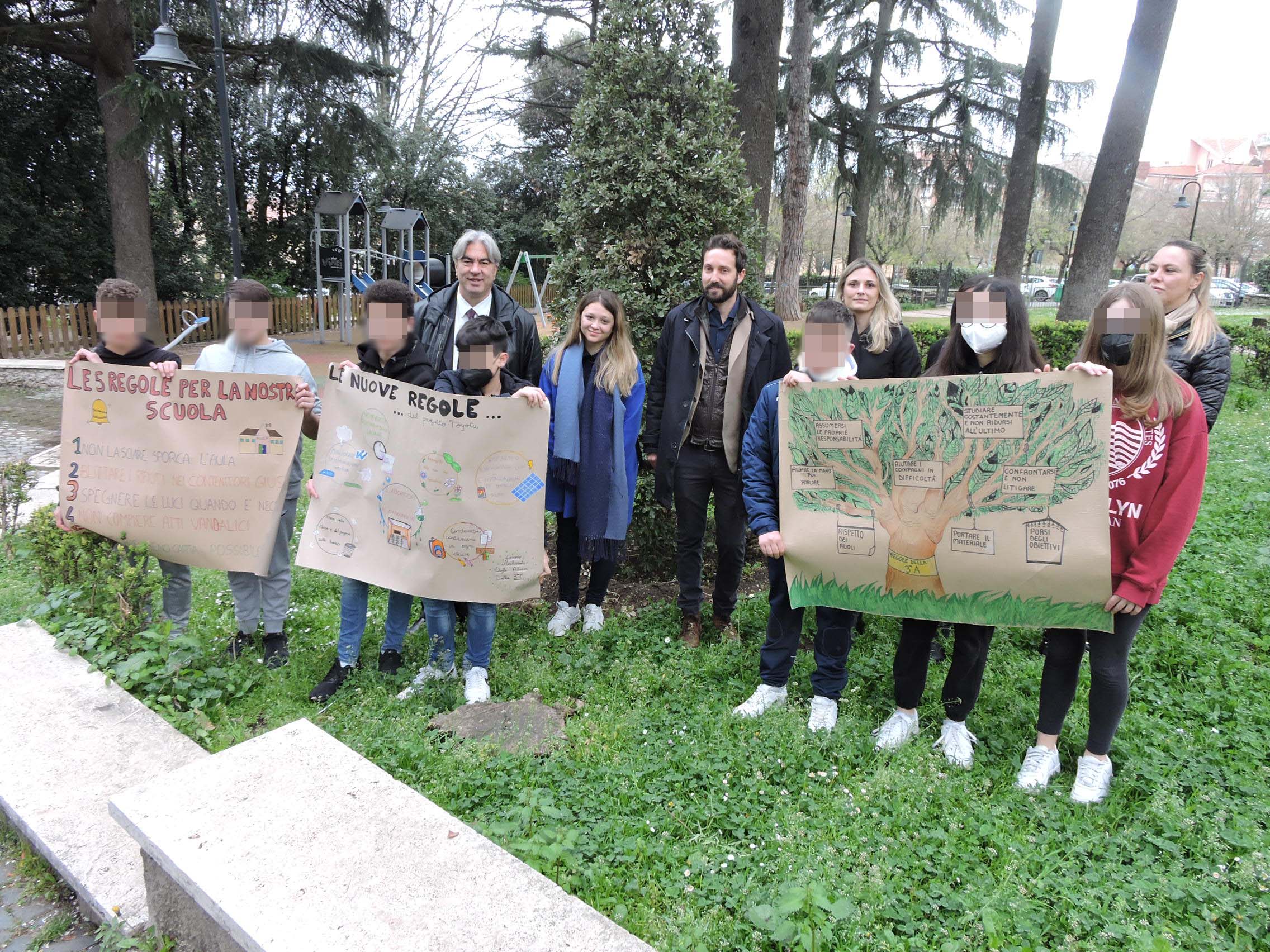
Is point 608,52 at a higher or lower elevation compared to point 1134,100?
lower

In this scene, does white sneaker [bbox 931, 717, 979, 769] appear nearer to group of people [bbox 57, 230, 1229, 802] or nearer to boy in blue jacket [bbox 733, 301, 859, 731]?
group of people [bbox 57, 230, 1229, 802]

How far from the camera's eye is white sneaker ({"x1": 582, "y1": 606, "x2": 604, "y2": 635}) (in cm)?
440

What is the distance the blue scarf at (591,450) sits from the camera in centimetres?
413

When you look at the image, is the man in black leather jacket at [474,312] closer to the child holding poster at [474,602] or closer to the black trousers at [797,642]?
the child holding poster at [474,602]

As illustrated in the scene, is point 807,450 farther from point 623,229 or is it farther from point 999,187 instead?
point 999,187

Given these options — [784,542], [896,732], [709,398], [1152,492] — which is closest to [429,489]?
[709,398]

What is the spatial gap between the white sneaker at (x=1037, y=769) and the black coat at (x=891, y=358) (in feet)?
6.05

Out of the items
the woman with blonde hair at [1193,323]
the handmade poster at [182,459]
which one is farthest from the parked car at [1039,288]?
the handmade poster at [182,459]

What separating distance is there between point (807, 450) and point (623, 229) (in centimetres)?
216

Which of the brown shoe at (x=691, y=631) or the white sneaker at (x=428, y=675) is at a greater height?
the brown shoe at (x=691, y=631)

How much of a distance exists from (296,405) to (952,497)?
305 cm

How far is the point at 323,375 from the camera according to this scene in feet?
43.9

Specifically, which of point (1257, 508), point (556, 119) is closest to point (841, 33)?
point (556, 119)

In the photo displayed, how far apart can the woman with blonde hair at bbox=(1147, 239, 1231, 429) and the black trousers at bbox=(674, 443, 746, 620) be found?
206 centimetres
